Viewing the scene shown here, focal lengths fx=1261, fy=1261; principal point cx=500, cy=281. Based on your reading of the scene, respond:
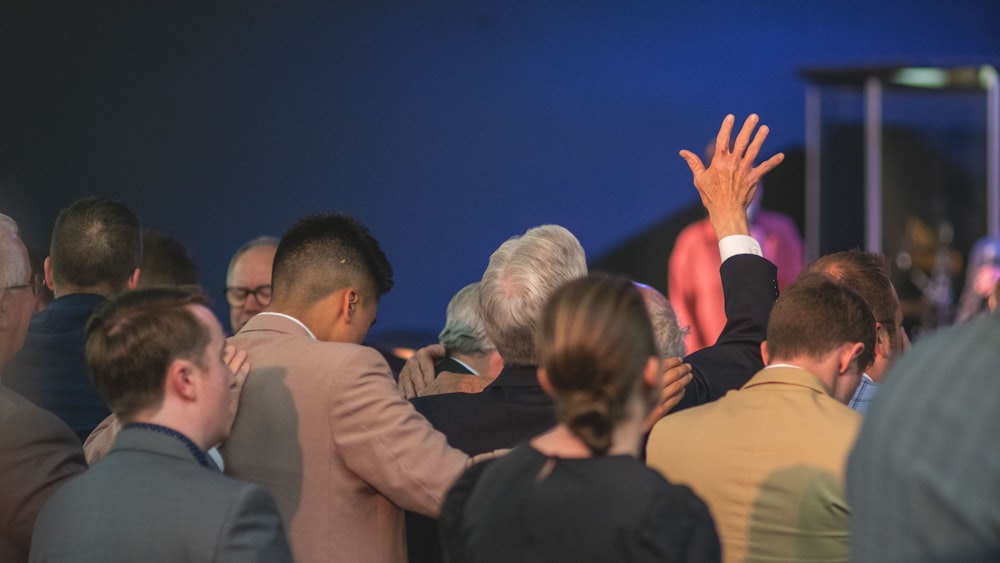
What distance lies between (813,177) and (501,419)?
5.77m

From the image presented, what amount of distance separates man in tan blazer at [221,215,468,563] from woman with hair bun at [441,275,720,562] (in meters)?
0.55

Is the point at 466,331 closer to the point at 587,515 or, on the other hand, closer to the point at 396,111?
the point at 587,515

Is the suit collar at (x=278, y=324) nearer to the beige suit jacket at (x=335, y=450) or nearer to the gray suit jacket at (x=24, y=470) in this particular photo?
the beige suit jacket at (x=335, y=450)

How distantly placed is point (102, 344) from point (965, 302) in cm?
685

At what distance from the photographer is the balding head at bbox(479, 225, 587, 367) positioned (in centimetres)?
247

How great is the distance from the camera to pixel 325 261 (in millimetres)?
2570

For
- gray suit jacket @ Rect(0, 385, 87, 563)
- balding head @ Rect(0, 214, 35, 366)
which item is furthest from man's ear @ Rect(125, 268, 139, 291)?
gray suit jacket @ Rect(0, 385, 87, 563)

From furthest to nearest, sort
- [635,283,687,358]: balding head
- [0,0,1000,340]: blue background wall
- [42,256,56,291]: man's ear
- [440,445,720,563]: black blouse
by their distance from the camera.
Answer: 1. [0,0,1000,340]: blue background wall
2. [42,256,56,291]: man's ear
3. [635,283,687,358]: balding head
4. [440,445,720,563]: black blouse

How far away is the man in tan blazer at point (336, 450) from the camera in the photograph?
226 centimetres

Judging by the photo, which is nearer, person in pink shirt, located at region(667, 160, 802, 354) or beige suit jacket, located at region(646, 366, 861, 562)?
beige suit jacket, located at region(646, 366, 861, 562)

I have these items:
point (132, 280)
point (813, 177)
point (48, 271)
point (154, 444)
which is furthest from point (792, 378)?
point (813, 177)

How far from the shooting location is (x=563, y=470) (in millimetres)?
1667

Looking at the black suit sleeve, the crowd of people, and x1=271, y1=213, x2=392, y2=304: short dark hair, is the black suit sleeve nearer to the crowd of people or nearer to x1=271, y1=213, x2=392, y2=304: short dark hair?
the crowd of people

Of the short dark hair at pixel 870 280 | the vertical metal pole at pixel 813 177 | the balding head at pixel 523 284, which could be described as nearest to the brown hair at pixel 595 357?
the balding head at pixel 523 284
